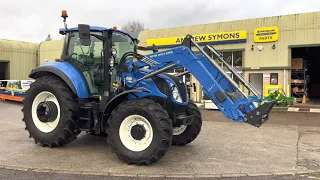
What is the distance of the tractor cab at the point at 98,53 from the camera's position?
21.8ft

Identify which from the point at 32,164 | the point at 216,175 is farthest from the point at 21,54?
the point at 216,175

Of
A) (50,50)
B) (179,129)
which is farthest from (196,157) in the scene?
(50,50)

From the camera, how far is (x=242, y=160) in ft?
20.6

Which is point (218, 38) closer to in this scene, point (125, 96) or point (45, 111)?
point (125, 96)

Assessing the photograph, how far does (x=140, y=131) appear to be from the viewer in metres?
5.88


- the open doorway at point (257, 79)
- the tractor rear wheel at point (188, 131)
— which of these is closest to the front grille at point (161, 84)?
the tractor rear wheel at point (188, 131)

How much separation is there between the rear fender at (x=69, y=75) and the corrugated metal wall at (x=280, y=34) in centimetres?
1448

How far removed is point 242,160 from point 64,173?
3.30 metres

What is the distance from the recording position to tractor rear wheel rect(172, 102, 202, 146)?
24.2ft

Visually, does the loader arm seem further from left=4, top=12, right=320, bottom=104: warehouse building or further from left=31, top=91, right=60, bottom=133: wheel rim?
left=4, top=12, right=320, bottom=104: warehouse building

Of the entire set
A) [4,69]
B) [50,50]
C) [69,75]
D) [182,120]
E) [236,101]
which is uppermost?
[50,50]

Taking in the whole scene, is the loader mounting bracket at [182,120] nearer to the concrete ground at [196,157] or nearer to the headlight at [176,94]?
the headlight at [176,94]

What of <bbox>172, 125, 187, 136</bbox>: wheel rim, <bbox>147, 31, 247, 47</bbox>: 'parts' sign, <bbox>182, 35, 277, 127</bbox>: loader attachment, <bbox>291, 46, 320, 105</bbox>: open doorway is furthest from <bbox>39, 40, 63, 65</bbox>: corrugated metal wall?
<bbox>182, 35, 277, 127</bbox>: loader attachment

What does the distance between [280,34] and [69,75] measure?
1500cm
